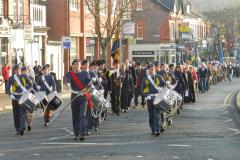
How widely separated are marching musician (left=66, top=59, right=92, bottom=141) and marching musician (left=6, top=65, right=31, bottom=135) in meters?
1.88

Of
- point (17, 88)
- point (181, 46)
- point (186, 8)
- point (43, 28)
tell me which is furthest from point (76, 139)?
point (186, 8)

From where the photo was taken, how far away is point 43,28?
4531 cm

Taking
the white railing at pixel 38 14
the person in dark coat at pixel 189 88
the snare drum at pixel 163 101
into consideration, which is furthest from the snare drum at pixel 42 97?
the white railing at pixel 38 14

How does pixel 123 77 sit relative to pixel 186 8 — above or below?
below

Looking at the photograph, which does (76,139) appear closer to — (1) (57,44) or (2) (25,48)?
(2) (25,48)

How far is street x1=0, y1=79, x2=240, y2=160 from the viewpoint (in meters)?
12.8

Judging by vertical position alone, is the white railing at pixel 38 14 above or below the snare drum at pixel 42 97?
above

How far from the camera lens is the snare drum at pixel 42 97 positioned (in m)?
18.6

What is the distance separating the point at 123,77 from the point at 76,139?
28.9ft

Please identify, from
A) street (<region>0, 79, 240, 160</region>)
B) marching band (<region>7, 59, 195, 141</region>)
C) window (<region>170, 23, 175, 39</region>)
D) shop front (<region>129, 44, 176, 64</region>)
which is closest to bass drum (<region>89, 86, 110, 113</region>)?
marching band (<region>7, 59, 195, 141</region>)

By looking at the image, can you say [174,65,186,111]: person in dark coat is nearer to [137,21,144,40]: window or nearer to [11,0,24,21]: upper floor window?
[11,0,24,21]: upper floor window

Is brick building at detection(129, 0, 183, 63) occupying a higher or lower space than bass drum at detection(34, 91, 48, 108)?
higher

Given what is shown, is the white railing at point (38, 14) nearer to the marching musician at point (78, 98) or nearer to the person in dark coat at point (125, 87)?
the person in dark coat at point (125, 87)

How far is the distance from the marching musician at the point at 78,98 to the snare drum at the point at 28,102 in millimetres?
1721
